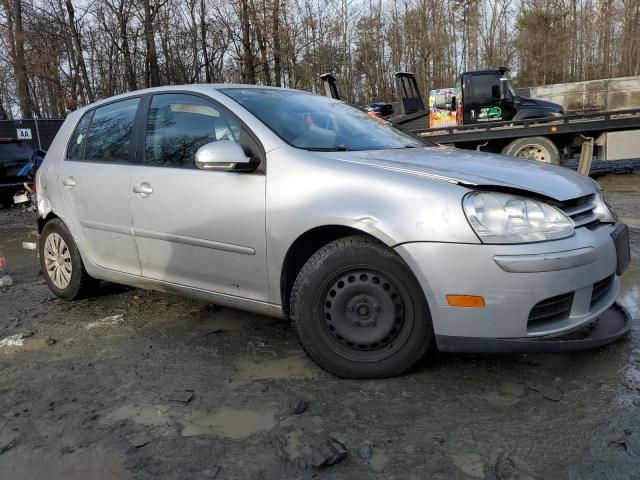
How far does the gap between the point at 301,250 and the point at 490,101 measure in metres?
10.8

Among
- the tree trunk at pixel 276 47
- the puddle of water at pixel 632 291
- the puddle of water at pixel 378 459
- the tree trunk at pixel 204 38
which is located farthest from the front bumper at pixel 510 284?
the tree trunk at pixel 204 38

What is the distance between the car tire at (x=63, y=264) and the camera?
14.3 ft

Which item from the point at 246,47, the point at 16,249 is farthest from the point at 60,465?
the point at 246,47

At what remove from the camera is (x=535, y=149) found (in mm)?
11148

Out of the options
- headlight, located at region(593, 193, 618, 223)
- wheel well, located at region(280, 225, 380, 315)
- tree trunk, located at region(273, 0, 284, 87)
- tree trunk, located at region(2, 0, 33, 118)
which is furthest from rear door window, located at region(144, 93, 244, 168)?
tree trunk, located at region(2, 0, 33, 118)

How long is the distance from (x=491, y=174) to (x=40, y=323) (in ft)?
11.1

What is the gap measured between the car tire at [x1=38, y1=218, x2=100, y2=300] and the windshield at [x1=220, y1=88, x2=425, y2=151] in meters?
1.87

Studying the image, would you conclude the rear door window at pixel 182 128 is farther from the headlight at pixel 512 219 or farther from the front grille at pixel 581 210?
the front grille at pixel 581 210

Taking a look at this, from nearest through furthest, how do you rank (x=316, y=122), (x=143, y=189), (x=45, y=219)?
(x=316, y=122), (x=143, y=189), (x=45, y=219)

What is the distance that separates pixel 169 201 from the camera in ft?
11.3

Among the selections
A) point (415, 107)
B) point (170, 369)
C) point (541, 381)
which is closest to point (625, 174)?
point (415, 107)

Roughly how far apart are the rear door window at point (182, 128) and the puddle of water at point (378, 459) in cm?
191

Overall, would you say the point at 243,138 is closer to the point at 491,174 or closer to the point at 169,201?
the point at 169,201

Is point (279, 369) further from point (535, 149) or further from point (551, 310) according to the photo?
point (535, 149)
